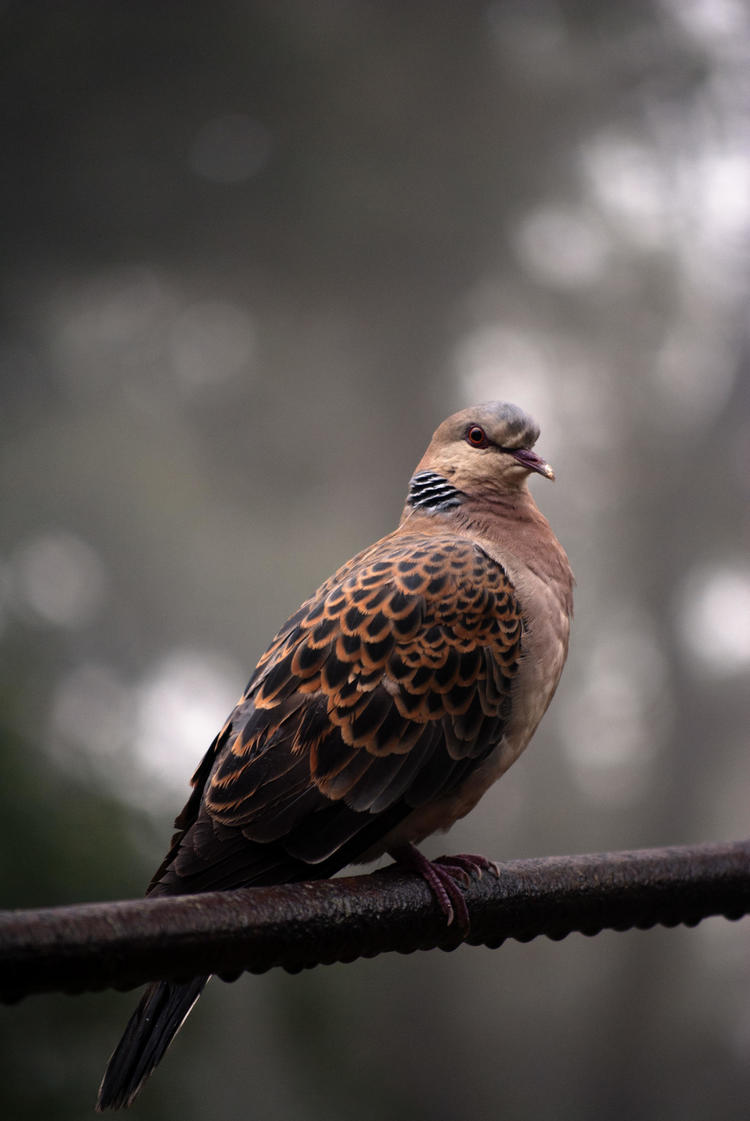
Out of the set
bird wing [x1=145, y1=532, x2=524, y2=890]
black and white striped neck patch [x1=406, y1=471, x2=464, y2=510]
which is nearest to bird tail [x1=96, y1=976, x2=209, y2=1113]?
bird wing [x1=145, y1=532, x2=524, y2=890]

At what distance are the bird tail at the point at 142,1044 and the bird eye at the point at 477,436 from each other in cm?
76

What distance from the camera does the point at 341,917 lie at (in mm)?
905

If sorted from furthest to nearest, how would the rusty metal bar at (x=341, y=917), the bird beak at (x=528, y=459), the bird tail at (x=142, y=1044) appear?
1. the bird beak at (x=528, y=459)
2. the bird tail at (x=142, y=1044)
3. the rusty metal bar at (x=341, y=917)

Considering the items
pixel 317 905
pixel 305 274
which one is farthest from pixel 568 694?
pixel 317 905

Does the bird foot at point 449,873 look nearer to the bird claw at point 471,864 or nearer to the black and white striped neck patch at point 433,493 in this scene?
the bird claw at point 471,864

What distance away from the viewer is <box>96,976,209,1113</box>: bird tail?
1023 mm

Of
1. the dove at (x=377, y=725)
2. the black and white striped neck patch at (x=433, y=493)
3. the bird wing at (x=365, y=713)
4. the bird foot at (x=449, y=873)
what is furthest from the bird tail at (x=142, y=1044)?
the black and white striped neck patch at (x=433, y=493)

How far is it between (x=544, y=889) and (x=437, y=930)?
0.36 feet

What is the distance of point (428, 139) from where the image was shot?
3709 mm

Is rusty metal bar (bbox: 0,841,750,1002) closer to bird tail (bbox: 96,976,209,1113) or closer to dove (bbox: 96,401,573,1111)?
dove (bbox: 96,401,573,1111)

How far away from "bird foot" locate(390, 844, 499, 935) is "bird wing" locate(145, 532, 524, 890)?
0.05 m

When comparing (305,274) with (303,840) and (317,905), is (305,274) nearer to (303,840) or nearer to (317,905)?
(303,840)

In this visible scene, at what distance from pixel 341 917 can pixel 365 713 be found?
13.2 inches

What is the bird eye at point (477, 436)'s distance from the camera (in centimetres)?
148
